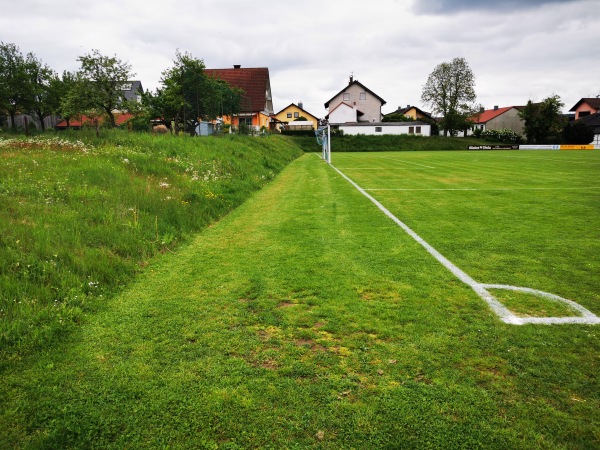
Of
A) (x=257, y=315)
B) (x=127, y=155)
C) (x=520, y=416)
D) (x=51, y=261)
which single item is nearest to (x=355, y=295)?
(x=257, y=315)

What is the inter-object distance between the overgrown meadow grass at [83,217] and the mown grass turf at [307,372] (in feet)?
1.60

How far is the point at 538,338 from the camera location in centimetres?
363

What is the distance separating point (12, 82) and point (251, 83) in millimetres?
35134

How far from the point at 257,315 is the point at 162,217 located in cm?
470

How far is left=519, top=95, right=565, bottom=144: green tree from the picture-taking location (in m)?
64.0

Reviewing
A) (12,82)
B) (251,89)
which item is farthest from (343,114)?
(12,82)

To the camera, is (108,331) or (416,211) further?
(416,211)

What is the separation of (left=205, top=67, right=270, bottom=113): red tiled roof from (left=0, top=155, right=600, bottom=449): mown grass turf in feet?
180

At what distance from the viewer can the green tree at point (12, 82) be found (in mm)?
29344

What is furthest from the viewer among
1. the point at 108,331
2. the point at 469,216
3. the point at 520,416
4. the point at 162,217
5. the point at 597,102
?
the point at 597,102

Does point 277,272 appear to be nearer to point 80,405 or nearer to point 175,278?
point 175,278

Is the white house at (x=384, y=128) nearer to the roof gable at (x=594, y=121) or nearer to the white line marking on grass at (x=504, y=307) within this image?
the roof gable at (x=594, y=121)

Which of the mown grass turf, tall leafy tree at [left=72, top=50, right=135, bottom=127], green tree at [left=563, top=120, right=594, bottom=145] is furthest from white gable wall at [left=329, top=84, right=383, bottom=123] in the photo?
the mown grass turf

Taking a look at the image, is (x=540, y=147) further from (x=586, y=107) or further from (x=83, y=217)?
(x=83, y=217)
